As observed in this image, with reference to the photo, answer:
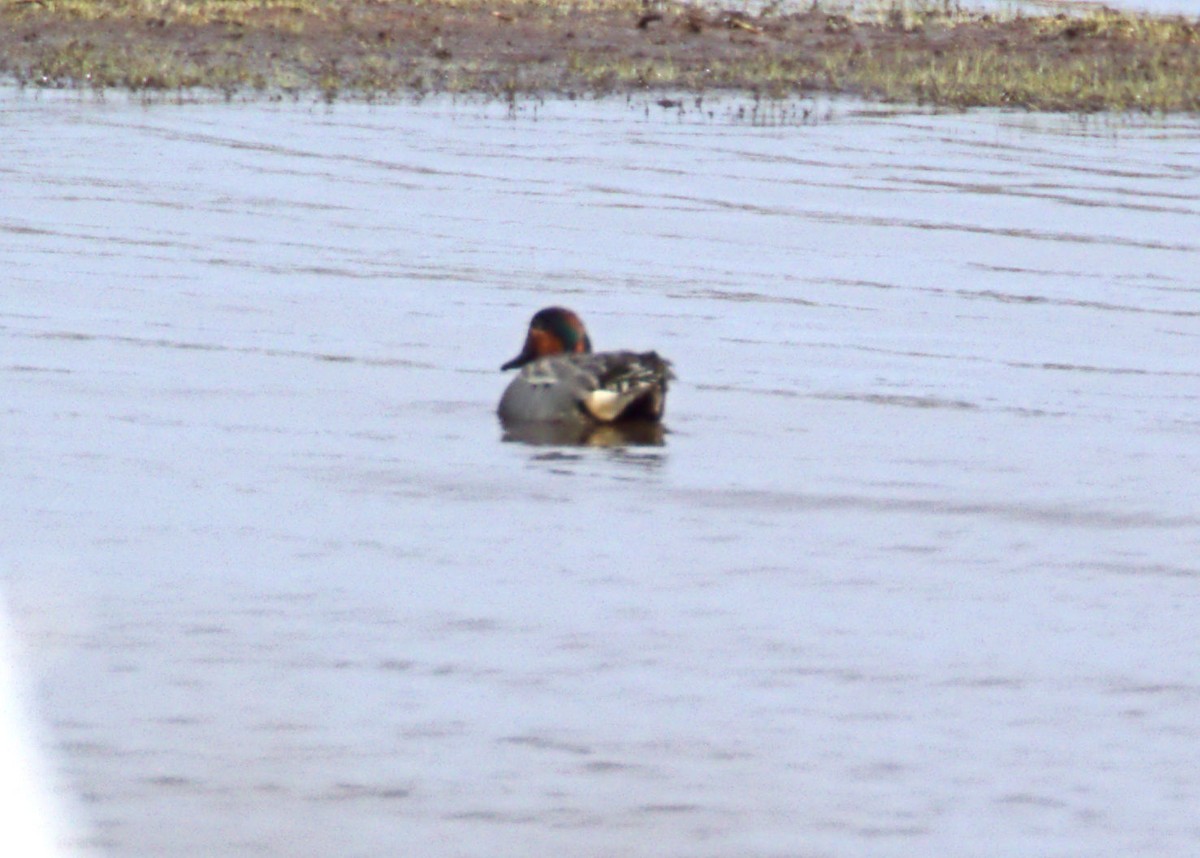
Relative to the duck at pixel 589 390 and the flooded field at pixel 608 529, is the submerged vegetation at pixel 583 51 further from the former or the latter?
the duck at pixel 589 390

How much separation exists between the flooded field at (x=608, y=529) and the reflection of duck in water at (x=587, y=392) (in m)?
0.21

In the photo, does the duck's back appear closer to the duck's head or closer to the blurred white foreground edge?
the duck's head

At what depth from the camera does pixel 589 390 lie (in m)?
10.8

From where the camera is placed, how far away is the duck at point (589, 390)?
10633 mm

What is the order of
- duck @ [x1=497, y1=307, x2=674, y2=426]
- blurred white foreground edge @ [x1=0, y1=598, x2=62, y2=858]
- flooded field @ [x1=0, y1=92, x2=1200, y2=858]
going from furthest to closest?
duck @ [x1=497, y1=307, x2=674, y2=426], flooded field @ [x1=0, y1=92, x2=1200, y2=858], blurred white foreground edge @ [x1=0, y1=598, x2=62, y2=858]

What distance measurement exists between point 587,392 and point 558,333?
1.93 feet

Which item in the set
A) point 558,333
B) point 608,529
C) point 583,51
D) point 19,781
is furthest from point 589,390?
point 583,51

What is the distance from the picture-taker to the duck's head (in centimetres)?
1128

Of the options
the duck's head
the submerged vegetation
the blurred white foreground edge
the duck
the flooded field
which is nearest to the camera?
the blurred white foreground edge

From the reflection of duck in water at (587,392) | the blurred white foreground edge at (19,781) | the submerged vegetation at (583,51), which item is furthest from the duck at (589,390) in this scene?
the submerged vegetation at (583,51)

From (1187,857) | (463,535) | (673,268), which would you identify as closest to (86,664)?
(463,535)

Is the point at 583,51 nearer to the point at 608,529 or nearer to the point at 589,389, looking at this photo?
the point at 589,389

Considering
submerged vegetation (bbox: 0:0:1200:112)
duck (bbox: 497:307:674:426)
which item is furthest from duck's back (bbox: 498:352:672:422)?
submerged vegetation (bbox: 0:0:1200:112)

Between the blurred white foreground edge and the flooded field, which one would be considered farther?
the flooded field
